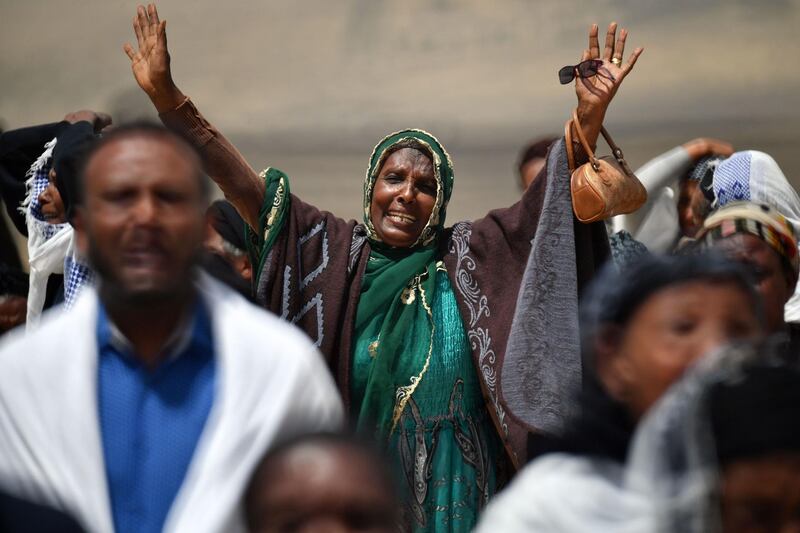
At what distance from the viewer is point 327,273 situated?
436 centimetres

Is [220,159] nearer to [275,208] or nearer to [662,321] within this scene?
[275,208]

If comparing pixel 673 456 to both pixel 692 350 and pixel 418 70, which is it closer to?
pixel 692 350

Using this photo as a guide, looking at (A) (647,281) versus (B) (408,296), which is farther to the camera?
(B) (408,296)

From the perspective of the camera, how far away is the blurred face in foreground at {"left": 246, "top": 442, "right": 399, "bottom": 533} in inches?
84.0

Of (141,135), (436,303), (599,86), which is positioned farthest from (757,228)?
(141,135)

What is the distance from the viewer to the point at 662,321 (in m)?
2.16

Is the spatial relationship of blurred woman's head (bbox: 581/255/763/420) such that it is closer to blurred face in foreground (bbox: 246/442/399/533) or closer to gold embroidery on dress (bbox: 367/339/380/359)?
blurred face in foreground (bbox: 246/442/399/533)

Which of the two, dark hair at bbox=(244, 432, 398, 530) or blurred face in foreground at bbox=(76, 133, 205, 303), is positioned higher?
blurred face in foreground at bbox=(76, 133, 205, 303)

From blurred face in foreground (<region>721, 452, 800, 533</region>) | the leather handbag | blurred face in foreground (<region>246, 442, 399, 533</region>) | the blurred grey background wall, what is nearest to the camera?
blurred face in foreground (<region>721, 452, 800, 533</region>)

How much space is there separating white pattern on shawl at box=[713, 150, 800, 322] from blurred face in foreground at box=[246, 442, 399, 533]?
123 inches

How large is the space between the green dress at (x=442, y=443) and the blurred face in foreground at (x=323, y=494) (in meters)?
1.95

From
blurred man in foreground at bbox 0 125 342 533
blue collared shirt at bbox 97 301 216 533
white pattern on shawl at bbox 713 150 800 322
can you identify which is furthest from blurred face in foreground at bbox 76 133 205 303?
white pattern on shawl at bbox 713 150 800 322

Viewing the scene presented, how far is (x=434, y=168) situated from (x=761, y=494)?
2.78 meters

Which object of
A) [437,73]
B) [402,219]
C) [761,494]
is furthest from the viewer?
[437,73]
